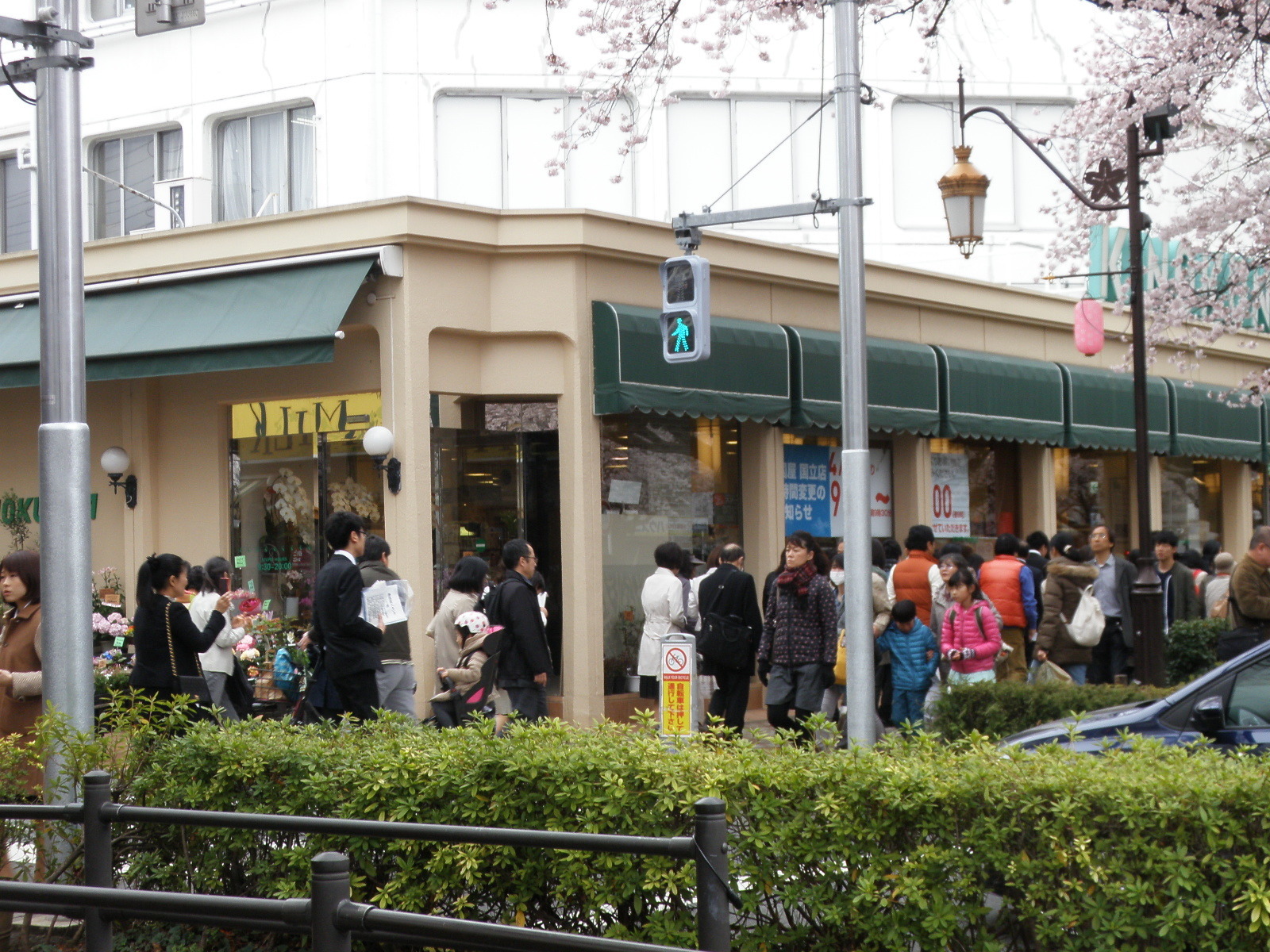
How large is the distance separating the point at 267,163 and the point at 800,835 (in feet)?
52.2

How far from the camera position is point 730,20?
1612cm

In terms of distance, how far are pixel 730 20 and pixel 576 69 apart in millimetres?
3221

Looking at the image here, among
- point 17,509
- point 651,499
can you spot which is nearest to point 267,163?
point 17,509

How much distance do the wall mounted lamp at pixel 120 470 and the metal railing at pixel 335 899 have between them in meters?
12.2

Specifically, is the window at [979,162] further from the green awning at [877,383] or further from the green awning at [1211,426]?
the green awning at [1211,426]

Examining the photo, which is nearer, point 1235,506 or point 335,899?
point 335,899

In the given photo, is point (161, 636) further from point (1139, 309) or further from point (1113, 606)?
point (1113, 606)

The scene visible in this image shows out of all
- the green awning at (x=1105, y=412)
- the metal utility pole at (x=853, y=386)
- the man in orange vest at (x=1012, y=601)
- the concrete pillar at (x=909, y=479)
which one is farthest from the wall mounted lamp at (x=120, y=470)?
the green awning at (x=1105, y=412)

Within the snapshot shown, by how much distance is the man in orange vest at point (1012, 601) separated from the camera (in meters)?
12.5

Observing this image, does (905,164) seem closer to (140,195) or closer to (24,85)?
(140,195)

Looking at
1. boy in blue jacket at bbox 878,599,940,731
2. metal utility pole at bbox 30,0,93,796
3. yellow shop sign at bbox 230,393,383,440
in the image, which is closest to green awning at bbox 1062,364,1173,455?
boy in blue jacket at bbox 878,599,940,731

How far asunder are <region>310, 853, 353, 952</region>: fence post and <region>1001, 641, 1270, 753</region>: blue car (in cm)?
446

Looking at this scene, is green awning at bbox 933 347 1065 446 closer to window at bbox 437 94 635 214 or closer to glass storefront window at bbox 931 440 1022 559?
glass storefront window at bbox 931 440 1022 559

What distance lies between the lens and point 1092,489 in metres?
23.2
